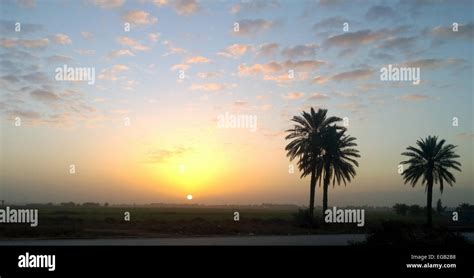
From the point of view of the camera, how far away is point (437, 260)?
1373 cm

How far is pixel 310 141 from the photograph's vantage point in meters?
36.6

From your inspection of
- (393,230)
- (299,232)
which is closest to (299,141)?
(299,232)

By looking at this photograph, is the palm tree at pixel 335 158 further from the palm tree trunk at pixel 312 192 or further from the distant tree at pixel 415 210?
the distant tree at pixel 415 210

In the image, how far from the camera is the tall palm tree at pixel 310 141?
36.4 meters

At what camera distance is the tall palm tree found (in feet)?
119

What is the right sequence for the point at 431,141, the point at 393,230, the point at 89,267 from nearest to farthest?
the point at 89,267 < the point at 393,230 < the point at 431,141

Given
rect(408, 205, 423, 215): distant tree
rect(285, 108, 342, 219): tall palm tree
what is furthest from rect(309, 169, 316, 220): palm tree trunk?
rect(408, 205, 423, 215): distant tree

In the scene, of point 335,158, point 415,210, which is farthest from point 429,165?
point 415,210

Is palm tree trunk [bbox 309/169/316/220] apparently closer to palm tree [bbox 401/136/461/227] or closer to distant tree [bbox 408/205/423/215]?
palm tree [bbox 401/136/461/227]

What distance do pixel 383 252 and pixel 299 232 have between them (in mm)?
18875

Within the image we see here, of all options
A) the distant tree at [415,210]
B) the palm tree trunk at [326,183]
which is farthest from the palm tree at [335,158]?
the distant tree at [415,210]

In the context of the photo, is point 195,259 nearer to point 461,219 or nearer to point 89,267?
point 89,267

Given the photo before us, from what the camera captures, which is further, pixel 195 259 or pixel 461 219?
pixel 461 219

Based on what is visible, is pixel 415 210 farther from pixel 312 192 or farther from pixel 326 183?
pixel 312 192
